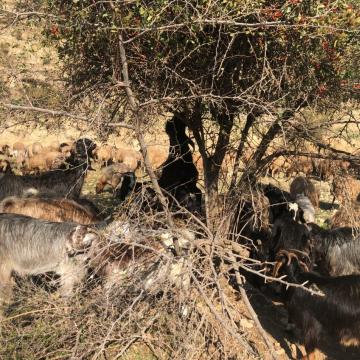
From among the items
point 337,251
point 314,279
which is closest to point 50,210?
point 314,279

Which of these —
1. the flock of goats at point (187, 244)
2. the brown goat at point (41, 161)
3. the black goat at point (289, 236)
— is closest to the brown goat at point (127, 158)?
the brown goat at point (41, 161)

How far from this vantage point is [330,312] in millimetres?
5641

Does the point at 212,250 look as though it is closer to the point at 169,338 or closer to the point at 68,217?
the point at 169,338

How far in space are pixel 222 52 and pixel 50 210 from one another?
4130mm

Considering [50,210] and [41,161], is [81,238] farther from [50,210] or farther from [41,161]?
[41,161]

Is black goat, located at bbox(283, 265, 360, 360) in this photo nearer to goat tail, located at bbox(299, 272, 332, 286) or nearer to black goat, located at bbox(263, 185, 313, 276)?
goat tail, located at bbox(299, 272, 332, 286)

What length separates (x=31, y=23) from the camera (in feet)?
17.4

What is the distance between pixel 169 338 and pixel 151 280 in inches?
25.7

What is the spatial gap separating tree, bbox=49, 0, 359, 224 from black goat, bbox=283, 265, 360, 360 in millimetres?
1691

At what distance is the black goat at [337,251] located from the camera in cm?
726

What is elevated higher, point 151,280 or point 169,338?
point 151,280

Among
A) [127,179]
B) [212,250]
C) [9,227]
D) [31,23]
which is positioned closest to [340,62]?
[212,250]

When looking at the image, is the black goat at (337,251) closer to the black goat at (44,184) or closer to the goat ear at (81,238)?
the goat ear at (81,238)

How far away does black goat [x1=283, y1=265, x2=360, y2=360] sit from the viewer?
557 centimetres
